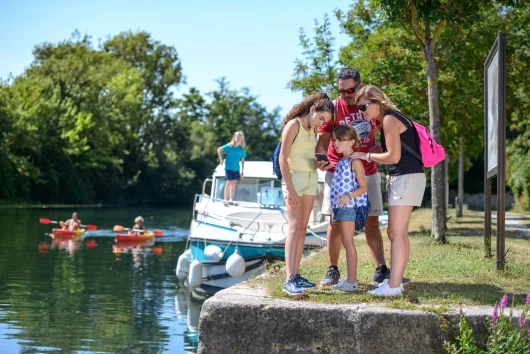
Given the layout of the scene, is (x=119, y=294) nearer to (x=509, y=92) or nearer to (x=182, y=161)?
(x=509, y=92)

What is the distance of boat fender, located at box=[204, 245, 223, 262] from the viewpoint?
18.0 metres

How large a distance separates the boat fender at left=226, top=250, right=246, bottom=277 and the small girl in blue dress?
30.1 feet

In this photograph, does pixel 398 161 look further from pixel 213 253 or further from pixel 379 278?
pixel 213 253

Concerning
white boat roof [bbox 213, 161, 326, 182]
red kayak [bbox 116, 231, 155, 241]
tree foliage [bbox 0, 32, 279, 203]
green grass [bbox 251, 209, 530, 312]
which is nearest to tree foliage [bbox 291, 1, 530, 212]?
white boat roof [bbox 213, 161, 326, 182]

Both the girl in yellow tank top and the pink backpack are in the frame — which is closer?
the pink backpack

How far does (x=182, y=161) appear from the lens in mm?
85625

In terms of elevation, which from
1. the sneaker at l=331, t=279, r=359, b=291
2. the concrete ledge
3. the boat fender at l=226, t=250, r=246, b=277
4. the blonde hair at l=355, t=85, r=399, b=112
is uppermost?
→ the blonde hair at l=355, t=85, r=399, b=112

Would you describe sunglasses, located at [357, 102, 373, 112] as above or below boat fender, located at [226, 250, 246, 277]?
above

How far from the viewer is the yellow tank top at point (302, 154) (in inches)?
323

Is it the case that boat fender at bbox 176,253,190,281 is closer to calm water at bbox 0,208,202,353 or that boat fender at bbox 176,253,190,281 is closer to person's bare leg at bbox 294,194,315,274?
calm water at bbox 0,208,202,353

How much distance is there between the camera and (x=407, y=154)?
25.8 feet

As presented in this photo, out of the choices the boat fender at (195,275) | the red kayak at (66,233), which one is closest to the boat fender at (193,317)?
the boat fender at (195,275)

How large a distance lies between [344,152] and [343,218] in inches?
26.1

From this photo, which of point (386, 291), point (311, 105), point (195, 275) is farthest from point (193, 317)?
point (386, 291)
